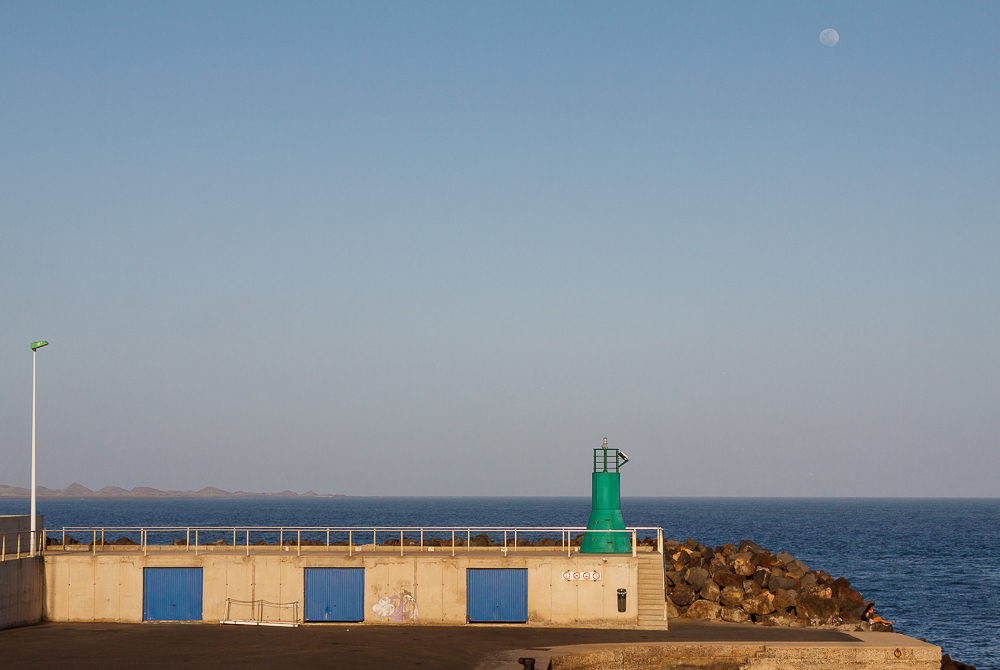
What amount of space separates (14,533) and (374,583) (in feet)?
45.2

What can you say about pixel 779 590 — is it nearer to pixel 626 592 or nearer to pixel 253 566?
pixel 626 592

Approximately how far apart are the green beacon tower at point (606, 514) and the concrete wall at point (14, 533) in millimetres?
21019

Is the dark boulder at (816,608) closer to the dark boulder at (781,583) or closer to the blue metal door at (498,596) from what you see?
the dark boulder at (781,583)

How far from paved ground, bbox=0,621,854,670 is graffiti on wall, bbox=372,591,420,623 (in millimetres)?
722

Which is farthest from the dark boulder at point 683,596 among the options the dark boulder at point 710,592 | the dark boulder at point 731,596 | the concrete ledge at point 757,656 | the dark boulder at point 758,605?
the concrete ledge at point 757,656

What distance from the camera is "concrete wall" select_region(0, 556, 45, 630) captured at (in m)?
33.1

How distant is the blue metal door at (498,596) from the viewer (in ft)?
114

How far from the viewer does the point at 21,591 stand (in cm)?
3416

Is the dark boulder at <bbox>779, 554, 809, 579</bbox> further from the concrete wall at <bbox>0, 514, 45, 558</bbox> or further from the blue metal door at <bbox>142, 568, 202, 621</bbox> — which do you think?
the concrete wall at <bbox>0, 514, 45, 558</bbox>

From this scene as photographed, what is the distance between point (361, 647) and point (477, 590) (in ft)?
20.2

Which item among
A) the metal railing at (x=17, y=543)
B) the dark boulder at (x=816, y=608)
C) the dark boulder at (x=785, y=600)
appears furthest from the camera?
the dark boulder at (x=785, y=600)

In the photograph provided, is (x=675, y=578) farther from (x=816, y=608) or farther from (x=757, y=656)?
(x=757, y=656)

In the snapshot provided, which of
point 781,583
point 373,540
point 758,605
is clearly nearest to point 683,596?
point 758,605

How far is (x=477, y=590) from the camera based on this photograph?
34.9 m
